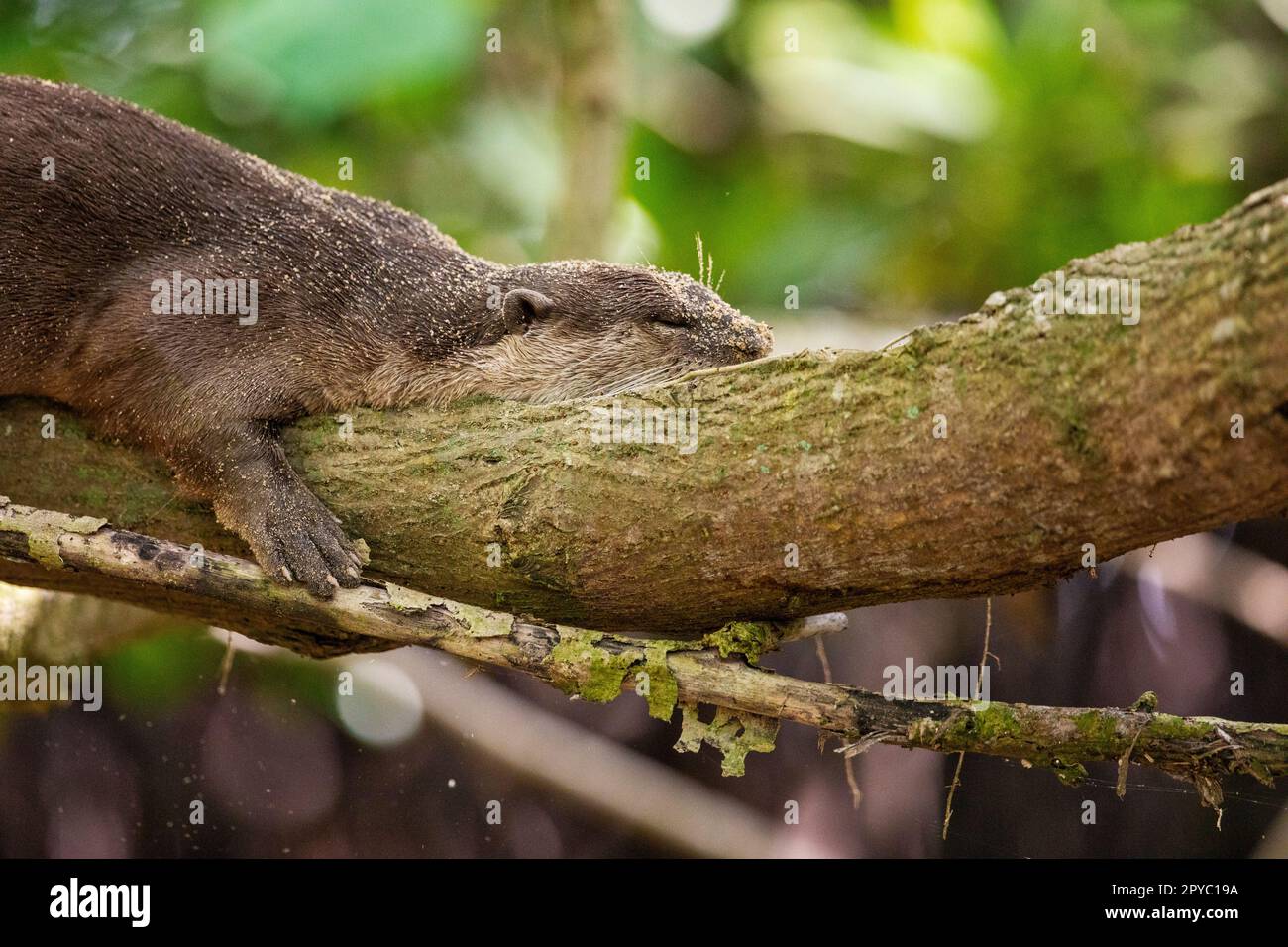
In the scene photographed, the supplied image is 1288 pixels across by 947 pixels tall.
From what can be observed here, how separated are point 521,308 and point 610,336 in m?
0.36

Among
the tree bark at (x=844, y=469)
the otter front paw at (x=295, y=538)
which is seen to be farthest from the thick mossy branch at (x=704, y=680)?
the tree bark at (x=844, y=469)

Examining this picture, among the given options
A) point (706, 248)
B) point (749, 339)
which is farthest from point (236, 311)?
point (706, 248)

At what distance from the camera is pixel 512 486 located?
3.75 metres

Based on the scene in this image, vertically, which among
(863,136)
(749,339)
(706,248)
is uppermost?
(863,136)

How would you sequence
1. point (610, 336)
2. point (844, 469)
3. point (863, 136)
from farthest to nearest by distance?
point (863, 136)
point (610, 336)
point (844, 469)

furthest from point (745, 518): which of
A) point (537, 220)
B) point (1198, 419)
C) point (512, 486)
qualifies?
point (537, 220)

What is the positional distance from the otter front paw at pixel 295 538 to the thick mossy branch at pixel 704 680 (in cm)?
5

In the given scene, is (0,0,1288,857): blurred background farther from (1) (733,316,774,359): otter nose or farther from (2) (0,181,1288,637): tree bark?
(2) (0,181,1288,637): tree bark

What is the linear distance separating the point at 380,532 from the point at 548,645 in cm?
85

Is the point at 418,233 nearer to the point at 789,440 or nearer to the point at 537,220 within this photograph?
the point at 789,440

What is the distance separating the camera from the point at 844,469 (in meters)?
3.30

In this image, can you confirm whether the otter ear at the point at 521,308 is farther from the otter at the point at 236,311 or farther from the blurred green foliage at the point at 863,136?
the blurred green foliage at the point at 863,136

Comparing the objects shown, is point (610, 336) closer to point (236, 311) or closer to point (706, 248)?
point (236, 311)

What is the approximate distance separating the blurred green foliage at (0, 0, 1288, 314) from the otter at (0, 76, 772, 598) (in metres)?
4.45
